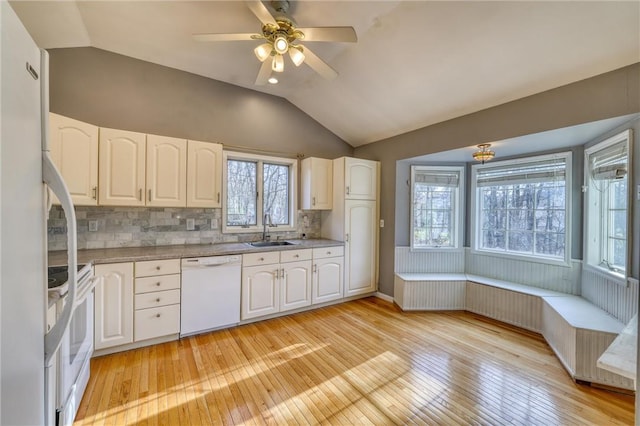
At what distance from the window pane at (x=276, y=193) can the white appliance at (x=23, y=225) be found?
3.00 metres

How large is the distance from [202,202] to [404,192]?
2704 mm

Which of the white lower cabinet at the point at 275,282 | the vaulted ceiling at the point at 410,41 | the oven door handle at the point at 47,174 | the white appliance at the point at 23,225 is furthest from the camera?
the white lower cabinet at the point at 275,282

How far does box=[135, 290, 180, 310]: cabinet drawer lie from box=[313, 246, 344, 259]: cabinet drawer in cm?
164

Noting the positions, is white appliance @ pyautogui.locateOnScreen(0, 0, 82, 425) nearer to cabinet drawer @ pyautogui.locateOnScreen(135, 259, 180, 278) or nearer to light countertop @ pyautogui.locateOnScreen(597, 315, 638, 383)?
cabinet drawer @ pyautogui.locateOnScreen(135, 259, 180, 278)

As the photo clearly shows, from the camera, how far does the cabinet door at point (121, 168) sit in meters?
2.50

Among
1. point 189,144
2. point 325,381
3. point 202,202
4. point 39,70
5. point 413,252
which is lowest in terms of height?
point 325,381

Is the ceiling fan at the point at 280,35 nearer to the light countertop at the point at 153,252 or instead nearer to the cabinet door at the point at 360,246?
the light countertop at the point at 153,252

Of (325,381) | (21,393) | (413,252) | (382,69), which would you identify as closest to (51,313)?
(21,393)

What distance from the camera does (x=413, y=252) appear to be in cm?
388

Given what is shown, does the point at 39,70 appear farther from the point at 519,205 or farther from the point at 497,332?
the point at 519,205

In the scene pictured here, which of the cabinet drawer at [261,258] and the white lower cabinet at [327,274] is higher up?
the cabinet drawer at [261,258]

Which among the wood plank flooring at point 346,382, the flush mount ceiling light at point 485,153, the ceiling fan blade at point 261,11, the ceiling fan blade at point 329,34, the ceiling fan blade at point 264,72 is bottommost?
the wood plank flooring at point 346,382

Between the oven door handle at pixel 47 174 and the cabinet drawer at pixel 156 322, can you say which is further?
the cabinet drawer at pixel 156 322

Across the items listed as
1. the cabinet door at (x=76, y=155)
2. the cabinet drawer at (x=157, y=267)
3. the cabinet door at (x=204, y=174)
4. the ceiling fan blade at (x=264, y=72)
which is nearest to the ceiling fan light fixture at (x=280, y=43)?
the ceiling fan blade at (x=264, y=72)
